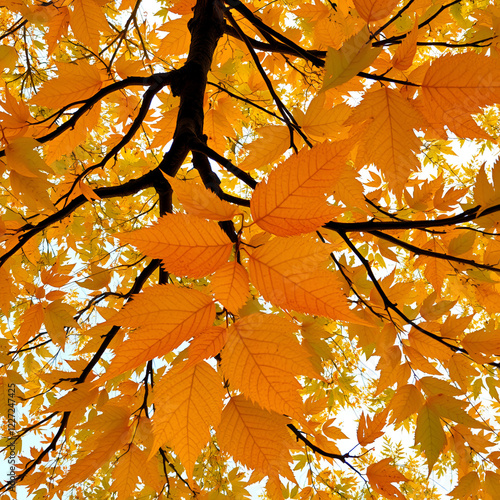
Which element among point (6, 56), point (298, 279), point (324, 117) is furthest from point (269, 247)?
point (6, 56)

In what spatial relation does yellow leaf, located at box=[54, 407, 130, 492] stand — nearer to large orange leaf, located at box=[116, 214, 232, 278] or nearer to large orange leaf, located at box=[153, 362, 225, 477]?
large orange leaf, located at box=[153, 362, 225, 477]

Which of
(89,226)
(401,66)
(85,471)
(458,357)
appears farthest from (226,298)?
(89,226)

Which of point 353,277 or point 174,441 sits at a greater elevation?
point 353,277

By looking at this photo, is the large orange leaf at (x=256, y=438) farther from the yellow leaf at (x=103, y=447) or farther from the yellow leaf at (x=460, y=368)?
the yellow leaf at (x=460, y=368)

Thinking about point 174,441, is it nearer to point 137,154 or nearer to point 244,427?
point 244,427

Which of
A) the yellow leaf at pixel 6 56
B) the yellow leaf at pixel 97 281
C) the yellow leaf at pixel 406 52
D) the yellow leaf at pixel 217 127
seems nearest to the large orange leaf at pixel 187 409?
the yellow leaf at pixel 406 52

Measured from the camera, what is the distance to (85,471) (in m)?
0.54

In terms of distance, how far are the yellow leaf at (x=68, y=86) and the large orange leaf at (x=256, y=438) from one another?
2.15ft

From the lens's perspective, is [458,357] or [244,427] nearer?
[244,427]

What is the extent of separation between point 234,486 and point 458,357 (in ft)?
4.04

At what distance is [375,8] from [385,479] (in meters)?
0.68

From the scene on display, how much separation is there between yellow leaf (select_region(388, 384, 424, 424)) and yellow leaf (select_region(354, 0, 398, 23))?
1.86 feet

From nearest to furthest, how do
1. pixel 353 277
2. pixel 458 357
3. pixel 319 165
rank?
pixel 319 165, pixel 458 357, pixel 353 277

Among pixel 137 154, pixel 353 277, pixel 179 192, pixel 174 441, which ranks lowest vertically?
pixel 174 441
